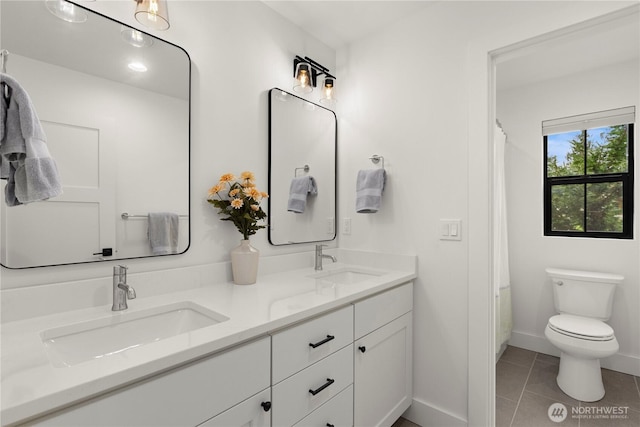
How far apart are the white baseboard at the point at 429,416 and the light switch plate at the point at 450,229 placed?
940 millimetres

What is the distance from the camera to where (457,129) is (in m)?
1.75

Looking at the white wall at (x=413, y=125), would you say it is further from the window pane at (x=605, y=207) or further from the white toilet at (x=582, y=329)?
the window pane at (x=605, y=207)

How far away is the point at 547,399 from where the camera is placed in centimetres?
211

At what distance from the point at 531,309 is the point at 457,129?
1.99m

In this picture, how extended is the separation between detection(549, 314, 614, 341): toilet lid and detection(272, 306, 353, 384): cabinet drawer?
169 centimetres

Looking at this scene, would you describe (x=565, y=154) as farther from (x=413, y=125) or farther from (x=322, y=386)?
(x=322, y=386)

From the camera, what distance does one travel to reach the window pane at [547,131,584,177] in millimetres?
2770

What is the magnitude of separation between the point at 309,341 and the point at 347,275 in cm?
84

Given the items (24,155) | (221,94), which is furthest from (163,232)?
(221,94)

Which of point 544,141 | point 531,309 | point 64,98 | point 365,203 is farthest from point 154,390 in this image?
point 544,141

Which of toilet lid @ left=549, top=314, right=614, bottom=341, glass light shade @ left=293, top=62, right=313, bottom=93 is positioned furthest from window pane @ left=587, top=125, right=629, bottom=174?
glass light shade @ left=293, top=62, right=313, bottom=93

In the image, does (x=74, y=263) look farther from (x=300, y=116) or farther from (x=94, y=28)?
(x=300, y=116)

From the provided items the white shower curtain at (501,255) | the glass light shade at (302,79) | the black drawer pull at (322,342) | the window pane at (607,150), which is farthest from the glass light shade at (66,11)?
the window pane at (607,150)

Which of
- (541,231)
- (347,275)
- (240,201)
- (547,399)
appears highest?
(240,201)
